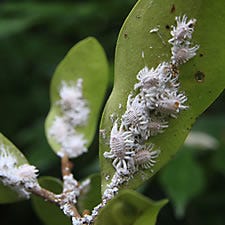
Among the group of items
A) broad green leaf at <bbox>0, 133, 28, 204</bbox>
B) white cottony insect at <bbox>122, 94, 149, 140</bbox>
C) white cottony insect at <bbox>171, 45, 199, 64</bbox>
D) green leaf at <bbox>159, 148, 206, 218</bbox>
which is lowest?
green leaf at <bbox>159, 148, 206, 218</bbox>

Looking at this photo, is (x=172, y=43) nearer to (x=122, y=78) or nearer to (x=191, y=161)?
(x=122, y=78)

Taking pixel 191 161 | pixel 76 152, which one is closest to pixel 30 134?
pixel 191 161

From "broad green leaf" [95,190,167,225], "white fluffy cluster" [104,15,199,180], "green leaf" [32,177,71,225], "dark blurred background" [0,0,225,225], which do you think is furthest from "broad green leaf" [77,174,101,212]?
"dark blurred background" [0,0,225,225]

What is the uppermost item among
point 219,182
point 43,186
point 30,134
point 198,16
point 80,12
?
point 198,16

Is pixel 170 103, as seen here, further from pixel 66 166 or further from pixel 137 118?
pixel 66 166

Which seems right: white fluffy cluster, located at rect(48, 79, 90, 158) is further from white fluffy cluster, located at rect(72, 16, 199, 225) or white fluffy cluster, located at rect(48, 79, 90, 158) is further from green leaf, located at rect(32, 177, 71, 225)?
white fluffy cluster, located at rect(72, 16, 199, 225)

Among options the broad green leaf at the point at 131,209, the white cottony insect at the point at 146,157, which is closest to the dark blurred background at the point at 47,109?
the white cottony insect at the point at 146,157
